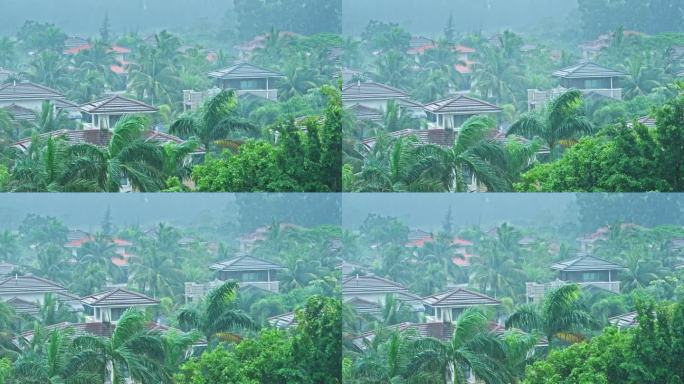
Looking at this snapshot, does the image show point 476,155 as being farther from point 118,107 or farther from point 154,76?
point 118,107

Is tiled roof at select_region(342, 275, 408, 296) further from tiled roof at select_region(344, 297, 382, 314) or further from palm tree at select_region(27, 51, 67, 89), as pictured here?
palm tree at select_region(27, 51, 67, 89)

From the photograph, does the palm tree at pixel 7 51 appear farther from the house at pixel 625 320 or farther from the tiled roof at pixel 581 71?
the house at pixel 625 320

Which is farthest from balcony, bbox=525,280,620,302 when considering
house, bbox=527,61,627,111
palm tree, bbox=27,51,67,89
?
palm tree, bbox=27,51,67,89

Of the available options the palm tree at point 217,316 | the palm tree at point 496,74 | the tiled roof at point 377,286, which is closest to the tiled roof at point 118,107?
the palm tree at point 217,316

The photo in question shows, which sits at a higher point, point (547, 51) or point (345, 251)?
point (547, 51)

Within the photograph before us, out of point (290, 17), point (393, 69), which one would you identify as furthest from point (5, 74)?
point (393, 69)

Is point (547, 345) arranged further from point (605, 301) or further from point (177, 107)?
point (177, 107)

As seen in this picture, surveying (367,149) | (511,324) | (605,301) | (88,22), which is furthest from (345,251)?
(88,22)
